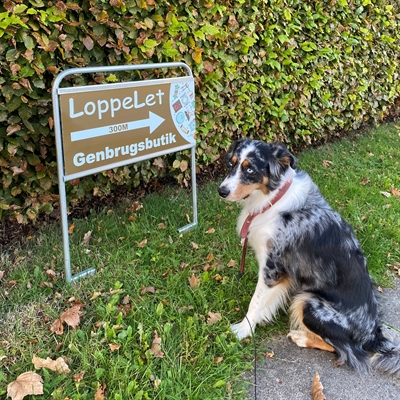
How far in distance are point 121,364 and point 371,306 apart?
68.1 inches

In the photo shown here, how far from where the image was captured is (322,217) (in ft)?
9.99

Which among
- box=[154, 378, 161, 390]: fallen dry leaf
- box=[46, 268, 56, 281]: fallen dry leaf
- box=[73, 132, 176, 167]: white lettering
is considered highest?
box=[73, 132, 176, 167]: white lettering

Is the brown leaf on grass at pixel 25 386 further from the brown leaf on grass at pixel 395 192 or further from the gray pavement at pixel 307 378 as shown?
the brown leaf on grass at pixel 395 192

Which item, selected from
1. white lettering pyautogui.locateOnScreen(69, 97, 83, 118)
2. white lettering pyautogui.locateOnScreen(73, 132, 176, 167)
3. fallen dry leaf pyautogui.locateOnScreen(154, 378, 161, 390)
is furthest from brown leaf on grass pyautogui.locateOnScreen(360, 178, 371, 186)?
fallen dry leaf pyautogui.locateOnScreen(154, 378, 161, 390)

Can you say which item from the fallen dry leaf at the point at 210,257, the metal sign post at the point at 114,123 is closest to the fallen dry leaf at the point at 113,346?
the metal sign post at the point at 114,123

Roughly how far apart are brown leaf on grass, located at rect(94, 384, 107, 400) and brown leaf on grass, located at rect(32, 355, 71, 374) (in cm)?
24

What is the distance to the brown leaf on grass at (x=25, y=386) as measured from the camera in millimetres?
2283

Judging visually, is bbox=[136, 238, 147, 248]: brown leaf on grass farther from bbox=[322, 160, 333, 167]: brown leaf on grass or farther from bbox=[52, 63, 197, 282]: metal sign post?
bbox=[322, 160, 333, 167]: brown leaf on grass

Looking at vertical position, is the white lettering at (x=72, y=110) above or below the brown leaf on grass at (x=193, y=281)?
above

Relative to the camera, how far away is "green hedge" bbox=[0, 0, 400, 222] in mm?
3412

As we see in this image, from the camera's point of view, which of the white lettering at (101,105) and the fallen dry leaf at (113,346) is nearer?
the fallen dry leaf at (113,346)

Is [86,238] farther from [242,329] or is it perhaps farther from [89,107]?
[242,329]

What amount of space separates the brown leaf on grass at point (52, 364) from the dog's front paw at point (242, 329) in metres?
1.16

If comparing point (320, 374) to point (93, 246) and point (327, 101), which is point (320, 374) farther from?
point (327, 101)
